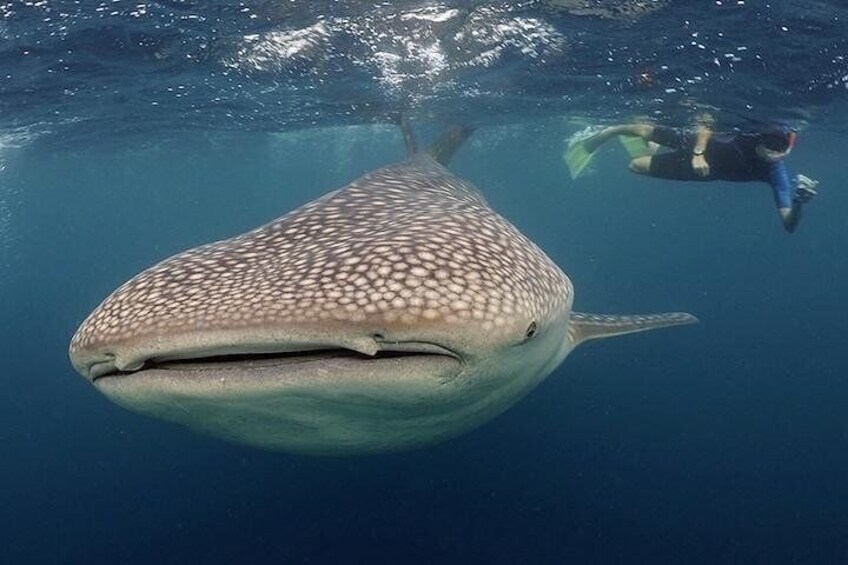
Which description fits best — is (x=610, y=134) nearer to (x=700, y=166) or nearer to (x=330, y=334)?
(x=700, y=166)

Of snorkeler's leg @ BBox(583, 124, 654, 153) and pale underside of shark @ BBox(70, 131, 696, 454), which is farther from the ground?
pale underside of shark @ BBox(70, 131, 696, 454)

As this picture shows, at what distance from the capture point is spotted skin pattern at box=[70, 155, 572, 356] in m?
2.63

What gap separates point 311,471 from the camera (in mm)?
10508

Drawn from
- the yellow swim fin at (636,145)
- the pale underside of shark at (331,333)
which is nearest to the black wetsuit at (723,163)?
the yellow swim fin at (636,145)

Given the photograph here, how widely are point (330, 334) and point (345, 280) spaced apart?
0.33 metres

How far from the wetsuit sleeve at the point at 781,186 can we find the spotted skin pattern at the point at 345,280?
356 inches

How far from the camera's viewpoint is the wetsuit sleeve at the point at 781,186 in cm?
1136

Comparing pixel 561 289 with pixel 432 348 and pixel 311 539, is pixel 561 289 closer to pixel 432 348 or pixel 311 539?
pixel 432 348

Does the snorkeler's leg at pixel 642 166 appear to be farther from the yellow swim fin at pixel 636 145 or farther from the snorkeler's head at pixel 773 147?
the yellow swim fin at pixel 636 145

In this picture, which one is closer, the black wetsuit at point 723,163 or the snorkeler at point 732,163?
the snorkeler at point 732,163

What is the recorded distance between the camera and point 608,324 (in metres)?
5.54

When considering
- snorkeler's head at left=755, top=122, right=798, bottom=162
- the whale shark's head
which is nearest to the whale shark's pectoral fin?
the whale shark's head

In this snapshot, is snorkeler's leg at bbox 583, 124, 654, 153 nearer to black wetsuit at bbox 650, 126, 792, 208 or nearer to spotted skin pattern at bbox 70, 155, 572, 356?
black wetsuit at bbox 650, 126, 792, 208

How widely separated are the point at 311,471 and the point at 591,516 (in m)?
4.24
